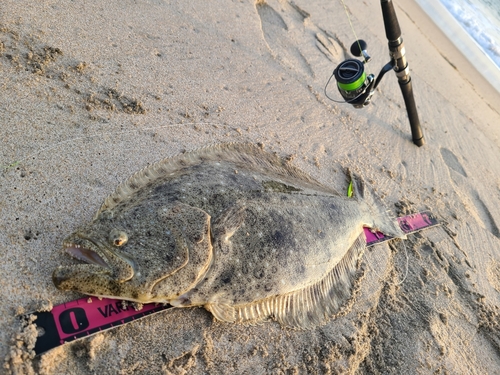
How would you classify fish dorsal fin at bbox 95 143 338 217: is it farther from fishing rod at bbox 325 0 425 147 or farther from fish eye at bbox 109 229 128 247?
fishing rod at bbox 325 0 425 147

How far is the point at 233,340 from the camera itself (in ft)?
9.18

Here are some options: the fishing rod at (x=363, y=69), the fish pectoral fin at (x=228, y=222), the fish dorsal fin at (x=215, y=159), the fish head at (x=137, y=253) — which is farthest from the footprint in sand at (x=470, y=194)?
the fish head at (x=137, y=253)

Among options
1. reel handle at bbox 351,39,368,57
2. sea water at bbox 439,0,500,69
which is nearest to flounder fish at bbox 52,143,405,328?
reel handle at bbox 351,39,368,57

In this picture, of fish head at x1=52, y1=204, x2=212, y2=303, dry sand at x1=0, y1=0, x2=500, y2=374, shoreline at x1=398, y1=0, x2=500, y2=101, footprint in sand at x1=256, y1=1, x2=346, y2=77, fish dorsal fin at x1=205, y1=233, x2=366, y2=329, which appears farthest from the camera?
shoreline at x1=398, y1=0, x2=500, y2=101

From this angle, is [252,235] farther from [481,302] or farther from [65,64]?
[481,302]

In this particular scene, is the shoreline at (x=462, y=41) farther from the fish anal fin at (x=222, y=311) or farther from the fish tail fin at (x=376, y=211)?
the fish anal fin at (x=222, y=311)

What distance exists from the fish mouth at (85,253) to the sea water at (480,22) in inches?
411

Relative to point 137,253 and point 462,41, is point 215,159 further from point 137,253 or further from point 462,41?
point 462,41

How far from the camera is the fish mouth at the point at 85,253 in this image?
2266mm

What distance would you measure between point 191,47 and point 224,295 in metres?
3.22

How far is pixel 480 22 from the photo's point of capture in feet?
32.6

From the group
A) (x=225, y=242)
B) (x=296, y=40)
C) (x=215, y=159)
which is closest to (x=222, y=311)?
(x=225, y=242)

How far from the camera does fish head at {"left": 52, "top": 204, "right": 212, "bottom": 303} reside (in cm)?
224

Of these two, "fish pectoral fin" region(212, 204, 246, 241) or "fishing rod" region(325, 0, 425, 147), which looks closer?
"fish pectoral fin" region(212, 204, 246, 241)
